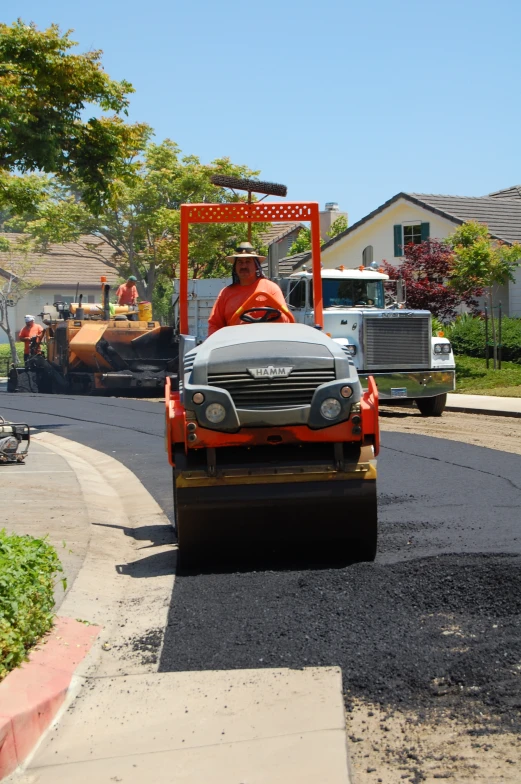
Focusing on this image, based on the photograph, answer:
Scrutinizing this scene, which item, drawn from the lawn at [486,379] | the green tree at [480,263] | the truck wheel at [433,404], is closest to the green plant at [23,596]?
the truck wheel at [433,404]

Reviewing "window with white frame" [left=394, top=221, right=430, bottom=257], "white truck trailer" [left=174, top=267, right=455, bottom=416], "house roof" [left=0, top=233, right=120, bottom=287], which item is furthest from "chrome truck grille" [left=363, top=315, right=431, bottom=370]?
"house roof" [left=0, top=233, right=120, bottom=287]

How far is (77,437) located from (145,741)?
1288 cm

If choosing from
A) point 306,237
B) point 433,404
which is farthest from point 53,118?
point 306,237

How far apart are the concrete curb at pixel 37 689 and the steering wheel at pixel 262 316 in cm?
315

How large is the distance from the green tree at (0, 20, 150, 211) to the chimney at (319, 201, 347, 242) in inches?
894

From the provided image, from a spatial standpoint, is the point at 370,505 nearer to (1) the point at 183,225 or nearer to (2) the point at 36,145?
(1) the point at 183,225

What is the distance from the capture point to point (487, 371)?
27.4 meters

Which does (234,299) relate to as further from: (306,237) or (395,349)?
(306,237)

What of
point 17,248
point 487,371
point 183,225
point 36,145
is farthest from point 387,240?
point 183,225

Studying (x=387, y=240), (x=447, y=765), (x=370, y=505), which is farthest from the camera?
(x=387, y=240)

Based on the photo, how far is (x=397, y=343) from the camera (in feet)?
61.0

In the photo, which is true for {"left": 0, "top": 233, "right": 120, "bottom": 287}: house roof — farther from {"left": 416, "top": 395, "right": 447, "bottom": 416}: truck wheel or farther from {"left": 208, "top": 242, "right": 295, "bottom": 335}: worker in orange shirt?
{"left": 208, "top": 242, "right": 295, "bottom": 335}: worker in orange shirt

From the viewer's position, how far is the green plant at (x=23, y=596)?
201 inches

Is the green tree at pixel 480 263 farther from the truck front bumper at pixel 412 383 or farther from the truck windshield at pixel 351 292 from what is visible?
the truck front bumper at pixel 412 383
